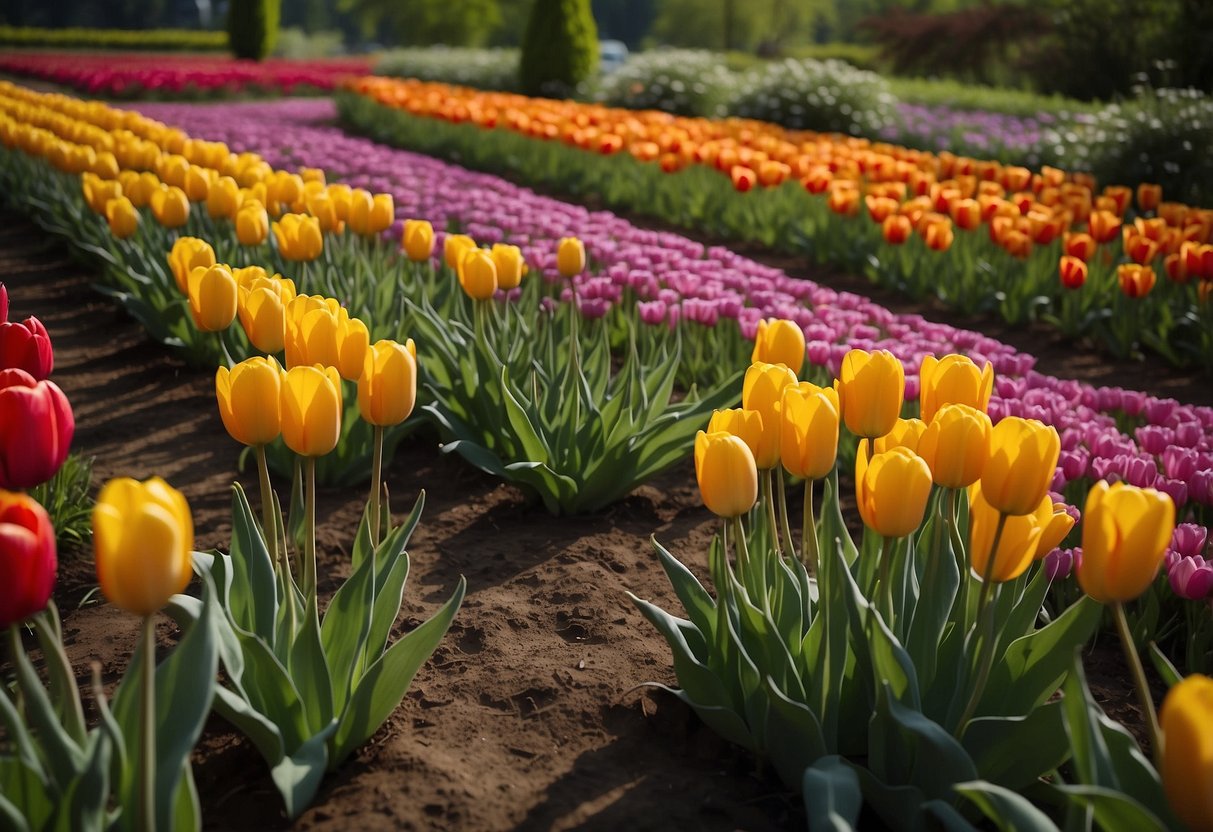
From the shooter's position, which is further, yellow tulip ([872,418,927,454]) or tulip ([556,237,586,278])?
tulip ([556,237,586,278])

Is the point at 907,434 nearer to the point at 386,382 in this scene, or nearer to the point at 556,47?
the point at 386,382

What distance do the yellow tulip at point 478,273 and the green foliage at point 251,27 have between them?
29910 millimetres

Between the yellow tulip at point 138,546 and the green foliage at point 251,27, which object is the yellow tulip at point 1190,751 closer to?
the yellow tulip at point 138,546

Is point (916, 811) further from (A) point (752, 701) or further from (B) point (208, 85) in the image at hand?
(B) point (208, 85)

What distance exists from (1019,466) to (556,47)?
16.7 meters

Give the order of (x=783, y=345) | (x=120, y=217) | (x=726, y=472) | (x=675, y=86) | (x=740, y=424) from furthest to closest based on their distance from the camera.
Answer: (x=675, y=86), (x=120, y=217), (x=783, y=345), (x=740, y=424), (x=726, y=472)

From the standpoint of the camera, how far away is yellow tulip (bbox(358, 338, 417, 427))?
2.05 metres

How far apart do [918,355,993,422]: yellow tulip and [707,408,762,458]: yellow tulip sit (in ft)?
1.09

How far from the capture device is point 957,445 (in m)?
1.73

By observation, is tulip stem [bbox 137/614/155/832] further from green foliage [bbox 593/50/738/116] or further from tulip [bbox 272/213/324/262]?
green foliage [bbox 593/50/738/116]

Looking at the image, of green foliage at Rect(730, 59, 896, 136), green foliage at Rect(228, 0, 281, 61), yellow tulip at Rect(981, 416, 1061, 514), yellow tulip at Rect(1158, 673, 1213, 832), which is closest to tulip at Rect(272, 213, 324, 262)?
yellow tulip at Rect(981, 416, 1061, 514)

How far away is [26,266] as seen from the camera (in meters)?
6.88

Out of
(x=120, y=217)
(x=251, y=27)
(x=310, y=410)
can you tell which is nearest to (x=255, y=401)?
(x=310, y=410)

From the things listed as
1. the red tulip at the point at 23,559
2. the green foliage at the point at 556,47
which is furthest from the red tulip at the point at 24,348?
the green foliage at the point at 556,47
